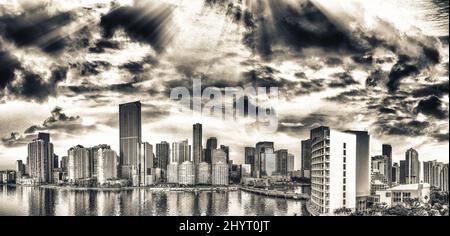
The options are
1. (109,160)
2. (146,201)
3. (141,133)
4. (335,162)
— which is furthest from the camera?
(109,160)

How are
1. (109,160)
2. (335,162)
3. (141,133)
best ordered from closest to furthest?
(335,162)
(141,133)
(109,160)

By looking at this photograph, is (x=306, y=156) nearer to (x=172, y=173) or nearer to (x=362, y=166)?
(x=362, y=166)

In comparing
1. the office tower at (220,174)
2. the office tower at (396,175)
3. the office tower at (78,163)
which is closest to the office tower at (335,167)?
the office tower at (396,175)

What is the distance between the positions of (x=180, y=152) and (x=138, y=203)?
3.33 ft

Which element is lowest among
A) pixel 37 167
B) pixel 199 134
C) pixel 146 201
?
pixel 146 201

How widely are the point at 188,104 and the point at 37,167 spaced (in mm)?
2538

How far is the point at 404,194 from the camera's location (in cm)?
599

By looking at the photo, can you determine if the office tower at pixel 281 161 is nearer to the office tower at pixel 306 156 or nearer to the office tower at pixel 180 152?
the office tower at pixel 306 156

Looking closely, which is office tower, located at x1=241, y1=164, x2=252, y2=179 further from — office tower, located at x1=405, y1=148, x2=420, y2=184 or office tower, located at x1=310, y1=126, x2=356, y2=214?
office tower, located at x1=405, y1=148, x2=420, y2=184

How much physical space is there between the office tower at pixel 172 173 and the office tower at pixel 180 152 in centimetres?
21

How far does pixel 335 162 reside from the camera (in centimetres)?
596

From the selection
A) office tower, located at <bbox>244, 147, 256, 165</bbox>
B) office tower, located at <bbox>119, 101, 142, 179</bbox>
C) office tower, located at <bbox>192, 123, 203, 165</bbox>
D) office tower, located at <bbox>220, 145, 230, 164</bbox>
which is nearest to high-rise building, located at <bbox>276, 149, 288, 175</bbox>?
office tower, located at <bbox>244, 147, 256, 165</bbox>
